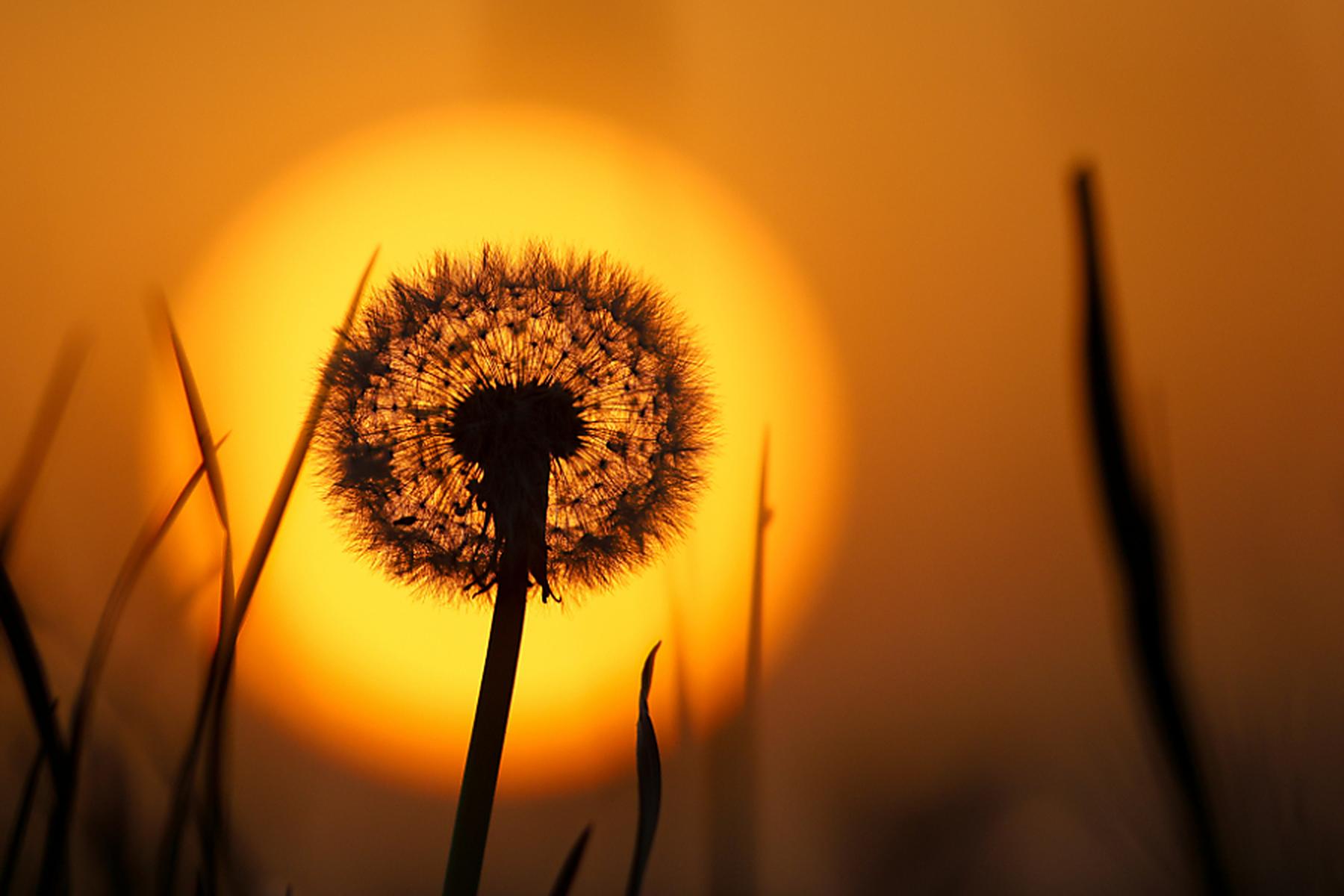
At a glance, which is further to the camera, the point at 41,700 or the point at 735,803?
the point at 735,803

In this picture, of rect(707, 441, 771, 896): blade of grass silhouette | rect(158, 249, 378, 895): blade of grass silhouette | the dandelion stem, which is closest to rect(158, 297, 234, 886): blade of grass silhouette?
rect(158, 249, 378, 895): blade of grass silhouette

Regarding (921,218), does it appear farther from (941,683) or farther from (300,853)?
(300,853)

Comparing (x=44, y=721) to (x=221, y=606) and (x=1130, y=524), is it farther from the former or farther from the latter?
(x=1130, y=524)

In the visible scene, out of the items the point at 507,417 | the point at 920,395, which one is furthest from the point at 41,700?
the point at 920,395

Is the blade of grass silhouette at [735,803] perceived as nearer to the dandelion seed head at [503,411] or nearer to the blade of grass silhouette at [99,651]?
the dandelion seed head at [503,411]

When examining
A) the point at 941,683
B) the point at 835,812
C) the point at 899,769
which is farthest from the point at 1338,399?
the point at 835,812

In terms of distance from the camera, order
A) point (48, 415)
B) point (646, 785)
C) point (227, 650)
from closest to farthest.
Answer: point (646, 785) → point (227, 650) → point (48, 415)

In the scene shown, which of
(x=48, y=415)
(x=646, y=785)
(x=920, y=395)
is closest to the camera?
(x=646, y=785)
